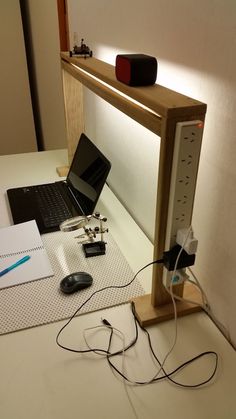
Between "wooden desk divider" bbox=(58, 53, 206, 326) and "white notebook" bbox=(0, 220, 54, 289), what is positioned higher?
"wooden desk divider" bbox=(58, 53, 206, 326)

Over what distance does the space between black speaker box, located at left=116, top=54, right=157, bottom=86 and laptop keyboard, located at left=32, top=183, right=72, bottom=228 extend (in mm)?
606

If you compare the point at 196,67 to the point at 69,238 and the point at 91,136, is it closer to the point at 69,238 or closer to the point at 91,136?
the point at 69,238

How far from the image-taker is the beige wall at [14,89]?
2471 millimetres

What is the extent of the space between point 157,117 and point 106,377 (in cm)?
54

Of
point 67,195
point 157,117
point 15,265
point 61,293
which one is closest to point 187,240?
point 157,117

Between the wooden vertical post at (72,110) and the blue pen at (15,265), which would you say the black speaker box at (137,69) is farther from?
the wooden vertical post at (72,110)

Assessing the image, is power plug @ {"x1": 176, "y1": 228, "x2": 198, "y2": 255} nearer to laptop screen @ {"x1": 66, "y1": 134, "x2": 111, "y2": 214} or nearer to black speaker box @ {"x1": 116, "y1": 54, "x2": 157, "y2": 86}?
black speaker box @ {"x1": 116, "y1": 54, "x2": 157, "y2": 86}

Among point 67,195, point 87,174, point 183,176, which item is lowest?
point 67,195

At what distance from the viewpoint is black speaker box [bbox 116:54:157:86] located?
0.75 meters

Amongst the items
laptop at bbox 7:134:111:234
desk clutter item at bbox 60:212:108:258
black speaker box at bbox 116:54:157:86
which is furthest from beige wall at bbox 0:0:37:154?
black speaker box at bbox 116:54:157:86

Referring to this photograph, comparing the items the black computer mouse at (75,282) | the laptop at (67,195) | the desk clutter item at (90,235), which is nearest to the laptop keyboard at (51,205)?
the laptop at (67,195)

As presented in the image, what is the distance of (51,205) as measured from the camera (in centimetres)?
134

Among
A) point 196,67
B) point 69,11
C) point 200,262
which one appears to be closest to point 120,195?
point 200,262

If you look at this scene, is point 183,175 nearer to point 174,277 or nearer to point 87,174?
point 174,277
